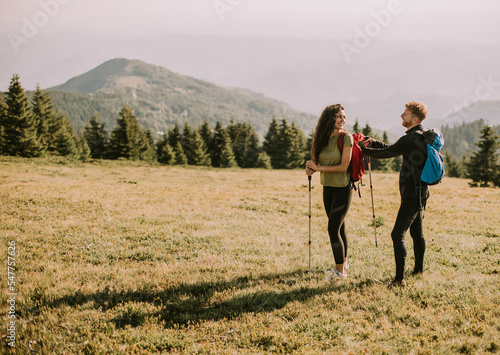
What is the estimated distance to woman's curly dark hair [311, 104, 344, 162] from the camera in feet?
20.7

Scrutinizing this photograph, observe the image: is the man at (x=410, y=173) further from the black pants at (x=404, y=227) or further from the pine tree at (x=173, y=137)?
the pine tree at (x=173, y=137)

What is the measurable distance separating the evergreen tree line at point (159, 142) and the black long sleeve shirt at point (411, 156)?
41673 mm

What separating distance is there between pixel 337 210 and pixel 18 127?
48.2m

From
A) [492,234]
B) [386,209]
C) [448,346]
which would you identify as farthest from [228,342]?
[386,209]

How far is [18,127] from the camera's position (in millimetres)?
40344

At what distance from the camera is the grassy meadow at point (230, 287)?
16.0 ft

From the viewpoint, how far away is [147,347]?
15.6ft

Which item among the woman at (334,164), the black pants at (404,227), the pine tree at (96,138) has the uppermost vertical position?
the pine tree at (96,138)

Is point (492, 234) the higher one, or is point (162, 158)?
point (162, 158)

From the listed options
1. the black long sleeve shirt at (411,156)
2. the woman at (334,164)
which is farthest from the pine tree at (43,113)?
the black long sleeve shirt at (411,156)

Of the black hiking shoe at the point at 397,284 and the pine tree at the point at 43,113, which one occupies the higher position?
the pine tree at the point at 43,113

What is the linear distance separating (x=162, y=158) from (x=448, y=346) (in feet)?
206

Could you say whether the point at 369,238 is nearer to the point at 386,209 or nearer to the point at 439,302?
the point at 439,302

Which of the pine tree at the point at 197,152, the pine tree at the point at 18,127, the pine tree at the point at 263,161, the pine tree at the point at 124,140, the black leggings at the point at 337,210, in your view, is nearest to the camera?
the black leggings at the point at 337,210
